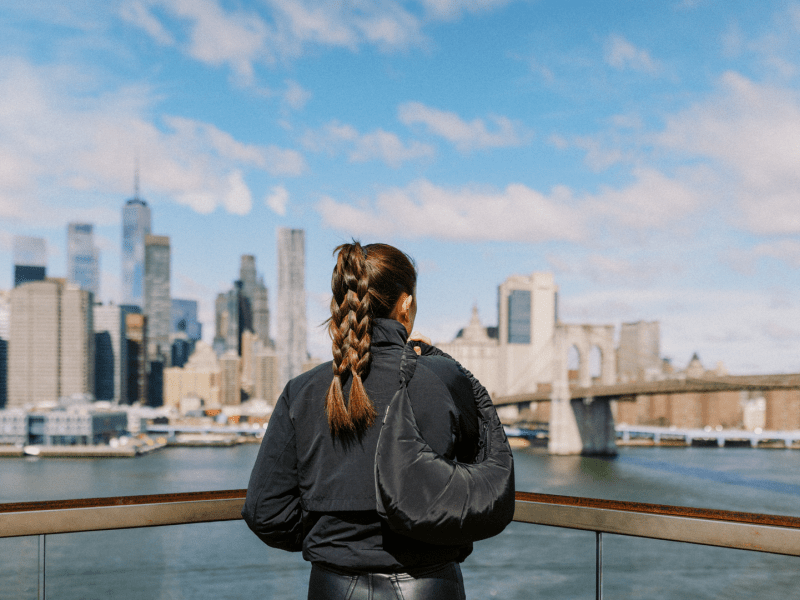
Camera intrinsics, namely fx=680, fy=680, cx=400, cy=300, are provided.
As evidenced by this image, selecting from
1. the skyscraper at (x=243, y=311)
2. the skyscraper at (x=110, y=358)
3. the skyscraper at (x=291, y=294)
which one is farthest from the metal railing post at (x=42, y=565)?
the skyscraper at (x=243, y=311)

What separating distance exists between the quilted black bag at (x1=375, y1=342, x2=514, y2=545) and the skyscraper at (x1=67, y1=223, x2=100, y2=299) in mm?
140533

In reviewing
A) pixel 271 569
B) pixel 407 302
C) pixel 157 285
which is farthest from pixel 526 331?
pixel 157 285

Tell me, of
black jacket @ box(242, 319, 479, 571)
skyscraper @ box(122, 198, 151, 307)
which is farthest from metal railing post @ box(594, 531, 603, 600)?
skyscraper @ box(122, 198, 151, 307)

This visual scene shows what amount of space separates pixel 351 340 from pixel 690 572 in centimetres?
122

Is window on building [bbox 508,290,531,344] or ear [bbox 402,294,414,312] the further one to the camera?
window on building [bbox 508,290,531,344]

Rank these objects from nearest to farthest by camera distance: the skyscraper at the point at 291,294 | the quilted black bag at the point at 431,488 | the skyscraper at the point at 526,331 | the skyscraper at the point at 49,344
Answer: the quilted black bag at the point at 431,488
the skyscraper at the point at 526,331
the skyscraper at the point at 49,344
the skyscraper at the point at 291,294

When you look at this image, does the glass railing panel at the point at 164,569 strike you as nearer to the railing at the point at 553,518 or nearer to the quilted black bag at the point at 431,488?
the railing at the point at 553,518

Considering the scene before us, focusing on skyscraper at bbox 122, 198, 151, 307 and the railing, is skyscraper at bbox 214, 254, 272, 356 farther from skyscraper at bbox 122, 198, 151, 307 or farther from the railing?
the railing

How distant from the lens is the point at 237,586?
6.37ft

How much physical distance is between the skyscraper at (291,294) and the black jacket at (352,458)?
91.6m

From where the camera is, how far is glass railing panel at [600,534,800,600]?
1474 millimetres

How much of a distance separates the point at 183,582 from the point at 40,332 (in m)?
71.1

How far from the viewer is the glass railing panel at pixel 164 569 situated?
1.61 meters

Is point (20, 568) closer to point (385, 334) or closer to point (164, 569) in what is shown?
point (164, 569)
